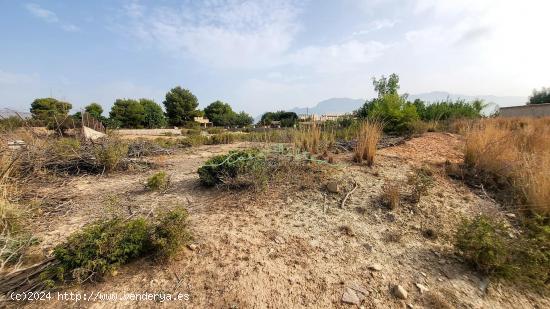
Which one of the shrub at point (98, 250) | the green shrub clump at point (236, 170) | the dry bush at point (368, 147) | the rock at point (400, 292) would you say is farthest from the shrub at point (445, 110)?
the shrub at point (98, 250)

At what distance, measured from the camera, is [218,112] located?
37125mm

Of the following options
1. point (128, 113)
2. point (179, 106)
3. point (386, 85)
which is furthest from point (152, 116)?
point (386, 85)

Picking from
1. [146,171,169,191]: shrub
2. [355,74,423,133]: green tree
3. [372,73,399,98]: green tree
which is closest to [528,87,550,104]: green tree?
[372,73,399,98]: green tree

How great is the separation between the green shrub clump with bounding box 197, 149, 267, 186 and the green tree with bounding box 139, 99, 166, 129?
86.9 ft

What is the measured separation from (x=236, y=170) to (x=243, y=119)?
105ft

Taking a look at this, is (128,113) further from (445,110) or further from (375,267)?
(375,267)

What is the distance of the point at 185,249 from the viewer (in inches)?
78.8

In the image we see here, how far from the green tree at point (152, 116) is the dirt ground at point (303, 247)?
26.1m

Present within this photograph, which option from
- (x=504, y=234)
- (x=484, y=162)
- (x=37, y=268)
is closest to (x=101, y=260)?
(x=37, y=268)

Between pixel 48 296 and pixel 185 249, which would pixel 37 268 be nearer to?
pixel 48 296

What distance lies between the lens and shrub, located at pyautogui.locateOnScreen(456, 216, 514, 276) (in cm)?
182

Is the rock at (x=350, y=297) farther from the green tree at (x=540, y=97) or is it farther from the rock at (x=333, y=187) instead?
the green tree at (x=540, y=97)

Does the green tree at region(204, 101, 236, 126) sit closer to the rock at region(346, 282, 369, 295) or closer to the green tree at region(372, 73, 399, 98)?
the green tree at region(372, 73, 399, 98)

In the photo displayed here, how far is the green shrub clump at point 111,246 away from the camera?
5.20 feet
